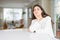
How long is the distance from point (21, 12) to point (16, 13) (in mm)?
545

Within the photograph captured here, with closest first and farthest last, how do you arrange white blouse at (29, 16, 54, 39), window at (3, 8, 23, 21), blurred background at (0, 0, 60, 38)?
white blouse at (29, 16, 54, 39) < blurred background at (0, 0, 60, 38) < window at (3, 8, 23, 21)

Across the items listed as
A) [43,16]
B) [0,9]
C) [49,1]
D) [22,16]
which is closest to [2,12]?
[0,9]

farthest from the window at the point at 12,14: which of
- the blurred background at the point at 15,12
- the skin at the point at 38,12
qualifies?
the skin at the point at 38,12

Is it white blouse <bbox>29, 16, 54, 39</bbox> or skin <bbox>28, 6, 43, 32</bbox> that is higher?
skin <bbox>28, 6, 43, 32</bbox>

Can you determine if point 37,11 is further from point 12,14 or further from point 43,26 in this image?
point 12,14

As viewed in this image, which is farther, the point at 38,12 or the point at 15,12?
the point at 15,12

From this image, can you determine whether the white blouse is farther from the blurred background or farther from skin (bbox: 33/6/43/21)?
the blurred background

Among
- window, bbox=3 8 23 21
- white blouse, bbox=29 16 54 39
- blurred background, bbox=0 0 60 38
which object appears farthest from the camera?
window, bbox=3 8 23 21

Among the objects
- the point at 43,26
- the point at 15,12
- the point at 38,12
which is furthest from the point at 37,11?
the point at 15,12

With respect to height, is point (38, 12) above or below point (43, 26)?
above

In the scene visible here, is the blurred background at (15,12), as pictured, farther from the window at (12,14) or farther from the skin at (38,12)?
the skin at (38,12)

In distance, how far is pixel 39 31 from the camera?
1747 millimetres

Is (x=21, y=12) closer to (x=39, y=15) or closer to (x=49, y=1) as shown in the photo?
(x=49, y=1)

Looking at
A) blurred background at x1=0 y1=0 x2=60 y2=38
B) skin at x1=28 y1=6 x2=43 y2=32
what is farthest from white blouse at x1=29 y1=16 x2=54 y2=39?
blurred background at x1=0 y1=0 x2=60 y2=38
